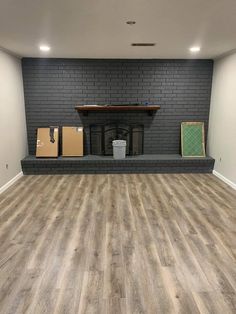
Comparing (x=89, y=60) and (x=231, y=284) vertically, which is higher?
(x=89, y=60)

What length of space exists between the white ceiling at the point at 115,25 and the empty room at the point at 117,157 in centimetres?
2

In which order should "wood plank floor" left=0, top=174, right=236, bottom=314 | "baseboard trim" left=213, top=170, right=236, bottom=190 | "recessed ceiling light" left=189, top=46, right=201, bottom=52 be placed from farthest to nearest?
"baseboard trim" left=213, top=170, right=236, bottom=190 < "recessed ceiling light" left=189, top=46, right=201, bottom=52 < "wood plank floor" left=0, top=174, right=236, bottom=314

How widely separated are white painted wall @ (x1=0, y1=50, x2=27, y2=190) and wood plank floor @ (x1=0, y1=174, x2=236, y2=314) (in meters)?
0.53

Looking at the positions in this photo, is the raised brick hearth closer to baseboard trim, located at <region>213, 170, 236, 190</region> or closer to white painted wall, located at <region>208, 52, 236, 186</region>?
baseboard trim, located at <region>213, 170, 236, 190</region>

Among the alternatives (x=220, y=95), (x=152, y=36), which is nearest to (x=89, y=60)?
(x=152, y=36)

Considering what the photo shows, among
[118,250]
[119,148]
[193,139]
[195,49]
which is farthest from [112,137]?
[118,250]

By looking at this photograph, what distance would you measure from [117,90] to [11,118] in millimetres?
2171

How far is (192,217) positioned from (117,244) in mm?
1113

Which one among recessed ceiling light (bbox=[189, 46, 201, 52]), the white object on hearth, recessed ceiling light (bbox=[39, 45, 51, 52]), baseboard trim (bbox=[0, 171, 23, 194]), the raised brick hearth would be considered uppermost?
recessed ceiling light (bbox=[189, 46, 201, 52])

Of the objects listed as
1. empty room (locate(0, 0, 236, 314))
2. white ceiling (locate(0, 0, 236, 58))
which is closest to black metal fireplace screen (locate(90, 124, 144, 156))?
empty room (locate(0, 0, 236, 314))

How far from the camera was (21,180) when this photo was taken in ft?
14.6

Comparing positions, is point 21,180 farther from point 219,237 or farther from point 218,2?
point 218,2

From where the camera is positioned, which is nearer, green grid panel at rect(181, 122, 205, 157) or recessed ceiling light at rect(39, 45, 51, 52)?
recessed ceiling light at rect(39, 45, 51, 52)

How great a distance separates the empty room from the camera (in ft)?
6.24
